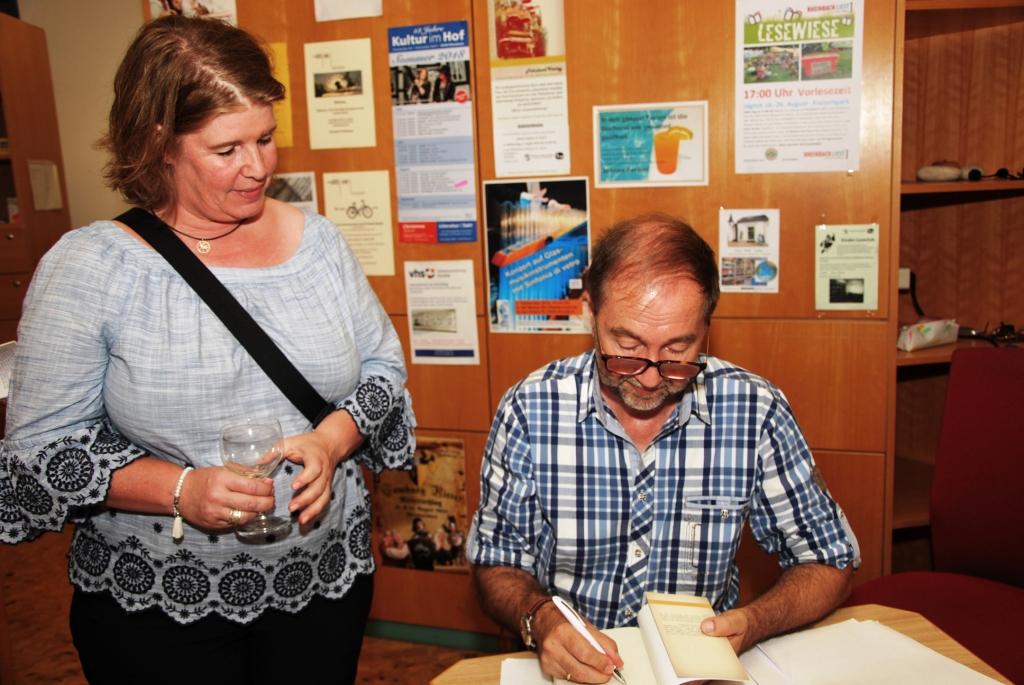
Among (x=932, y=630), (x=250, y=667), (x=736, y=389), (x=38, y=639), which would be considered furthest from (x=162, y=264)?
(x=38, y=639)

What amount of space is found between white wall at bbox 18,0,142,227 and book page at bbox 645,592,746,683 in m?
4.52

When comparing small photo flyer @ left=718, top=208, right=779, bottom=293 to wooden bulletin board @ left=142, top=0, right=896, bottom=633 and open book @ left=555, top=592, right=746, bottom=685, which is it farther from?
open book @ left=555, top=592, right=746, bottom=685

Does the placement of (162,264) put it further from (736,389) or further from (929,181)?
(929,181)

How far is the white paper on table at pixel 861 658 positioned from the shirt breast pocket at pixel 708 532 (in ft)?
0.83

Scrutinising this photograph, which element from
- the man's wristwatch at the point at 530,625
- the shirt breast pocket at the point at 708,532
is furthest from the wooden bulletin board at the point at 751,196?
the man's wristwatch at the point at 530,625

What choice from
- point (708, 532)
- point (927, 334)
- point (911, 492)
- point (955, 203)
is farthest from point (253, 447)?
point (955, 203)

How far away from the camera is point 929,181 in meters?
2.78

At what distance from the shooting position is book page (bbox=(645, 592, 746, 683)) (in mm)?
1160

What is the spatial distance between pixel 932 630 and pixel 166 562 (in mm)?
1393

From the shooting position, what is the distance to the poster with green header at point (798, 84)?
95.8 inches

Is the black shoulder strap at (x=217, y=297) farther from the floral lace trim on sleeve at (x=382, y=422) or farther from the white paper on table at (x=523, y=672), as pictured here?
the white paper on table at (x=523, y=672)

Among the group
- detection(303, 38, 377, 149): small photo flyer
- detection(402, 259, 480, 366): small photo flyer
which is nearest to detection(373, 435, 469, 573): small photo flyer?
detection(402, 259, 480, 366): small photo flyer

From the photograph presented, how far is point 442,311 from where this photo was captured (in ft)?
9.81

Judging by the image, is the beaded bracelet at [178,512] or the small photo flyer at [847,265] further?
the small photo flyer at [847,265]
